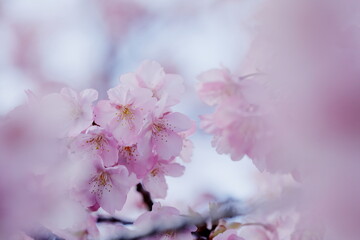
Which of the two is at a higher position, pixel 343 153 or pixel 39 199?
pixel 343 153

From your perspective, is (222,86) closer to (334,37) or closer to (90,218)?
(334,37)

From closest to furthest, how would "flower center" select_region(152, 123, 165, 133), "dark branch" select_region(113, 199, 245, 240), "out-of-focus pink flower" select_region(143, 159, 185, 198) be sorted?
"dark branch" select_region(113, 199, 245, 240), "flower center" select_region(152, 123, 165, 133), "out-of-focus pink flower" select_region(143, 159, 185, 198)

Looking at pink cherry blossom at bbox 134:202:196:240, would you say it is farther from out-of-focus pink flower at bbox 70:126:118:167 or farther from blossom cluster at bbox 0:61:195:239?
out-of-focus pink flower at bbox 70:126:118:167

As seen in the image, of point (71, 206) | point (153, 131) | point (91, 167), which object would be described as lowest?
point (71, 206)

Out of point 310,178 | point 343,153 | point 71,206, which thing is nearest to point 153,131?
point 71,206

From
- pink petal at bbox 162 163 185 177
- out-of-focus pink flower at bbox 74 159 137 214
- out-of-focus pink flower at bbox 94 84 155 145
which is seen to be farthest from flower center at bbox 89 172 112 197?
pink petal at bbox 162 163 185 177

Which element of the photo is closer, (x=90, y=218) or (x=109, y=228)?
(x=109, y=228)

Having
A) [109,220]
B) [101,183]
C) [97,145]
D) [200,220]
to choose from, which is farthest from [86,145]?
[200,220]

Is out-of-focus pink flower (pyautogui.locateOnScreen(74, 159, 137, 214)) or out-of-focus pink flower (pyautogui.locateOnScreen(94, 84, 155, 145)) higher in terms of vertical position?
out-of-focus pink flower (pyautogui.locateOnScreen(94, 84, 155, 145))
